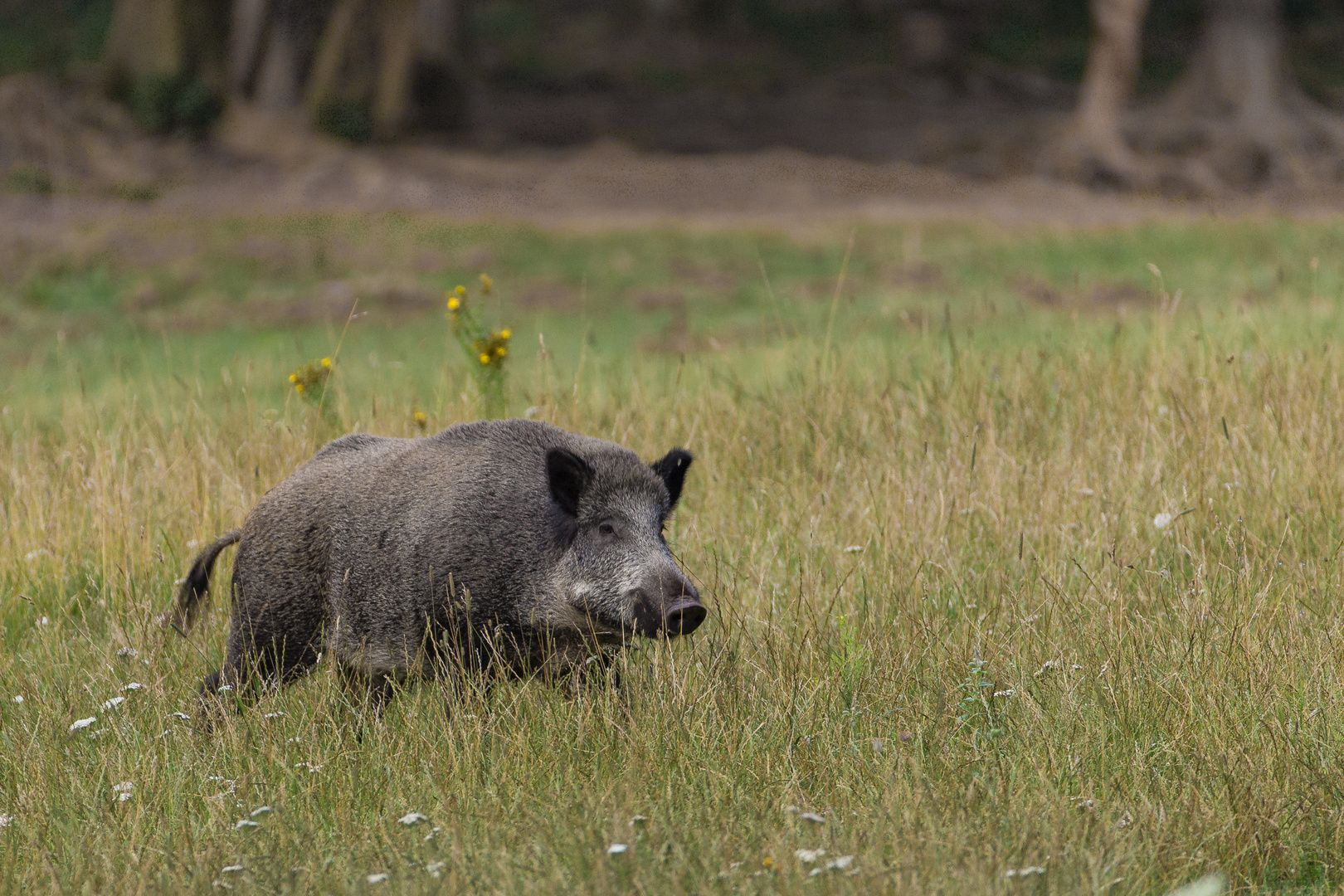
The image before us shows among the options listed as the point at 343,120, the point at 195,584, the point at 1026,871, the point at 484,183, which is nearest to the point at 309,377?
the point at 195,584

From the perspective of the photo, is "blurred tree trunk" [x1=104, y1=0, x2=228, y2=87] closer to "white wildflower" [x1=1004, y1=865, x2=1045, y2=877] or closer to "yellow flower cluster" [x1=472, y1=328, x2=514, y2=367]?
"yellow flower cluster" [x1=472, y1=328, x2=514, y2=367]

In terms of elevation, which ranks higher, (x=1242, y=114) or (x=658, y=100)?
(x=1242, y=114)

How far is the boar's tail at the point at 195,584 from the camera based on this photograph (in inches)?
197

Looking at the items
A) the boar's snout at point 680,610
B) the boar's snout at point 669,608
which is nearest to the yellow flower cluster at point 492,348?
the boar's snout at point 669,608

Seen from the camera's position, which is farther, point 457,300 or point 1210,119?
point 1210,119

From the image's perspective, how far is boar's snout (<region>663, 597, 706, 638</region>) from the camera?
3828 mm

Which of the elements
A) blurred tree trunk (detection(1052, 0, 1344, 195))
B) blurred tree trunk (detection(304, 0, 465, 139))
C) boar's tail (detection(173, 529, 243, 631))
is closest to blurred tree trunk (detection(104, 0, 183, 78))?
blurred tree trunk (detection(304, 0, 465, 139))

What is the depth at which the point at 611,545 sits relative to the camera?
4.22 metres

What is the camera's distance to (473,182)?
74.1 ft

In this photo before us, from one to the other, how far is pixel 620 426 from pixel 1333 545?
3.26m

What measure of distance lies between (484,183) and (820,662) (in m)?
19.1

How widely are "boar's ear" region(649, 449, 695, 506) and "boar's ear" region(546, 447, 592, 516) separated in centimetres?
31

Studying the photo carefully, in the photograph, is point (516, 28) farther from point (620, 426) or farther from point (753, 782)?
point (753, 782)

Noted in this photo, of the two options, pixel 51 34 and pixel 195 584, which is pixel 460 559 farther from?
pixel 51 34
